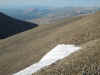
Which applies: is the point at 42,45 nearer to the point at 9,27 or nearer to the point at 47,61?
the point at 47,61

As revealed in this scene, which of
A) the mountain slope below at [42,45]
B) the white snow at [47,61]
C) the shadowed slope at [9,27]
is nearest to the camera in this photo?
the white snow at [47,61]

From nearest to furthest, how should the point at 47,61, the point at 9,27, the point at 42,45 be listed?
the point at 47,61 → the point at 42,45 → the point at 9,27

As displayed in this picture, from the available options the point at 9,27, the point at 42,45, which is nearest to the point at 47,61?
the point at 42,45

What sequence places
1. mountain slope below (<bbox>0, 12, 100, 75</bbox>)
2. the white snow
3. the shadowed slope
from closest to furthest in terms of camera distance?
the white snow < mountain slope below (<bbox>0, 12, 100, 75</bbox>) < the shadowed slope

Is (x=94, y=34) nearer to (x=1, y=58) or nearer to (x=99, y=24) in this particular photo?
(x=99, y=24)

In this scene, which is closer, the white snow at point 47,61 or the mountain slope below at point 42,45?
the white snow at point 47,61

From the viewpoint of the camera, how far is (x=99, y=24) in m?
42.1

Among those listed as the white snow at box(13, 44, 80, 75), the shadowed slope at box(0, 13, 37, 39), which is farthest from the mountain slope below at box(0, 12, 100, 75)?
the shadowed slope at box(0, 13, 37, 39)

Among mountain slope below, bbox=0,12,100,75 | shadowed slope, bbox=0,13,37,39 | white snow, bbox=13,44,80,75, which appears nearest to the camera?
white snow, bbox=13,44,80,75

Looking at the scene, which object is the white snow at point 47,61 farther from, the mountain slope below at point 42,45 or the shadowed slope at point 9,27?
the shadowed slope at point 9,27

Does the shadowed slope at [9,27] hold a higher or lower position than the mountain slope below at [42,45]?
lower

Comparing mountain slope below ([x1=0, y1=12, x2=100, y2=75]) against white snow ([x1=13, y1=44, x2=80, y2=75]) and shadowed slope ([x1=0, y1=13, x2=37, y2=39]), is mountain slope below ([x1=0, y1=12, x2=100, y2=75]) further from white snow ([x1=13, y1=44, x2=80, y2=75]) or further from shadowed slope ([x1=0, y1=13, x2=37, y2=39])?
shadowed slope ([x1=0, y1=13, x2=37, y2=39])

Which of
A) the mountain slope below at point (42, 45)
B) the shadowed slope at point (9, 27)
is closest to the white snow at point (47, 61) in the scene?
the mountain slope below at point (42, 45)

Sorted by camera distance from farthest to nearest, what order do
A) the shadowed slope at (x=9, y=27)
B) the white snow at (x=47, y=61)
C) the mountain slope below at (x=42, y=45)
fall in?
the shadowed slope at (x=9, y=27), the mountain slope below at (x=42, y=45), the white snow at (x=47, y=61)
